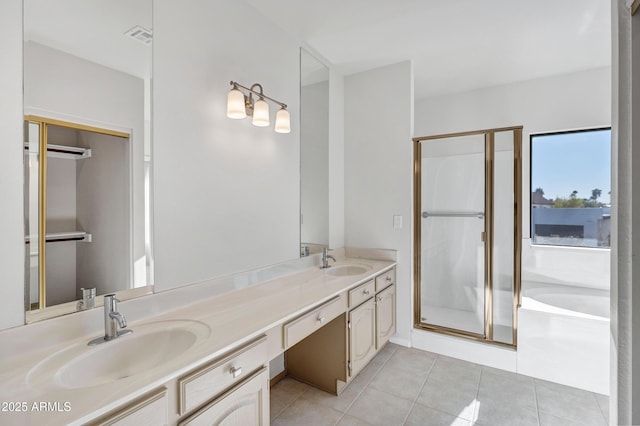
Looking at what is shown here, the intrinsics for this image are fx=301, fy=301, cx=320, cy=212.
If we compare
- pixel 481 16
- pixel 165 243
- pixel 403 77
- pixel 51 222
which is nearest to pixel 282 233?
pixel 165 243

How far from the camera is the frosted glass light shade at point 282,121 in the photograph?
2.14 metres

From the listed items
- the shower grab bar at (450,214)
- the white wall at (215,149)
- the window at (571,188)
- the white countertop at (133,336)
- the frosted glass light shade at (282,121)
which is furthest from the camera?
the window at (571,188)

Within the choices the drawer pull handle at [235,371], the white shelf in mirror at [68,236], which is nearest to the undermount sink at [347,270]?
the drawer pull handle at [235,371]

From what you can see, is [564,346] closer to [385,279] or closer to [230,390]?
[385,279]

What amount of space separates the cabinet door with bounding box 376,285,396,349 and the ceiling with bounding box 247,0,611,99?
79.5 inches

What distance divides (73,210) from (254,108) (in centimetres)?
115

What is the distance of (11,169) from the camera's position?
1.05m

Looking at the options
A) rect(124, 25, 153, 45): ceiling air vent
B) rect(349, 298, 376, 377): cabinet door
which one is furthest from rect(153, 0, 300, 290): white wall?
rect(349, 298, 376, 377): cabinet door

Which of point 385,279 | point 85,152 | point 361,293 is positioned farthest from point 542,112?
point 85,152

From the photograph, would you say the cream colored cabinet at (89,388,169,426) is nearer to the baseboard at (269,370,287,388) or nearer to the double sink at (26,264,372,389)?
the double sink at (26,264,372,389)

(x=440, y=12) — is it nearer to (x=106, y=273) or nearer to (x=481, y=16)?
(x=481, y=16)

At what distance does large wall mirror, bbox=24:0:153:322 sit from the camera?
110 cm

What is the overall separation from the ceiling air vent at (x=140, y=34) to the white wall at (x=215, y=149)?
0.03m

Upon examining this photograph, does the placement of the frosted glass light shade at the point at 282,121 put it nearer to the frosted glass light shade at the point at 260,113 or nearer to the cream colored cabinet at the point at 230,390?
the frosted glass light shade at the point at 260,113
